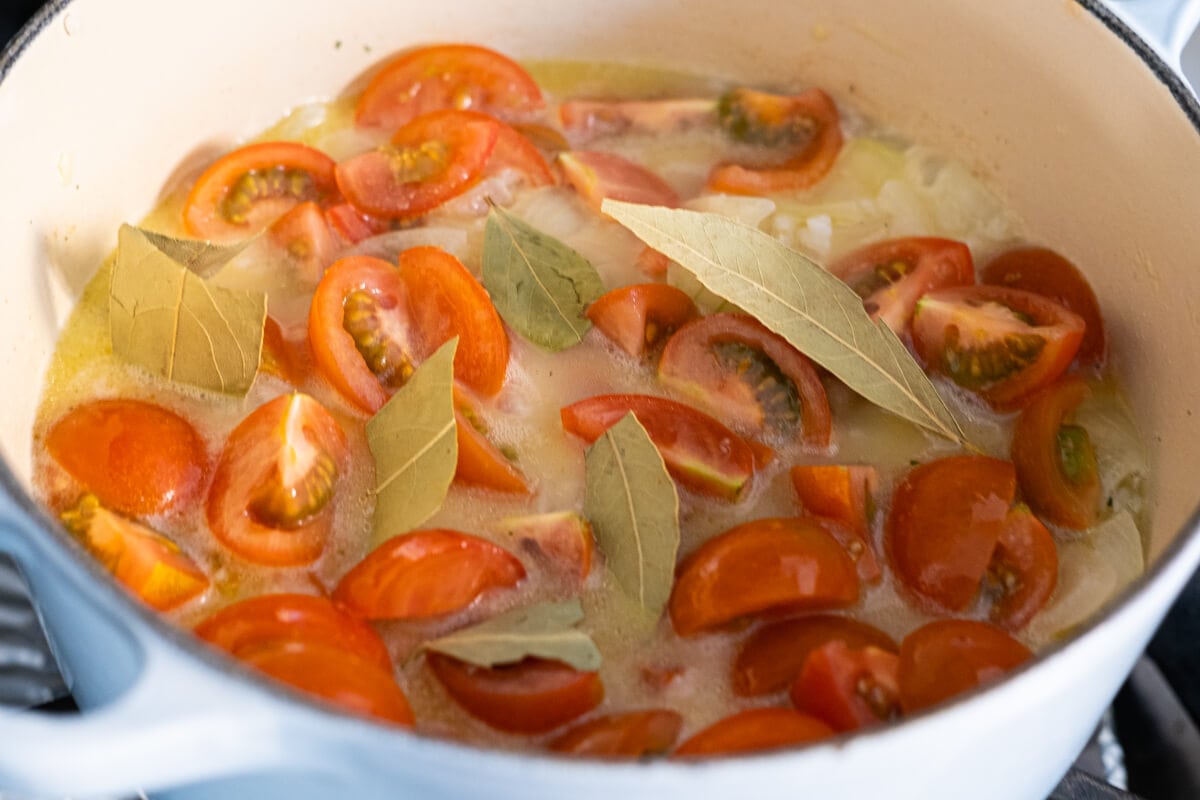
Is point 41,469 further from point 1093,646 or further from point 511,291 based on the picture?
point 1093,646

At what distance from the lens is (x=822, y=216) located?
5.12ft

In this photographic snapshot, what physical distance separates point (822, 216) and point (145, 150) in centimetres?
→ 89

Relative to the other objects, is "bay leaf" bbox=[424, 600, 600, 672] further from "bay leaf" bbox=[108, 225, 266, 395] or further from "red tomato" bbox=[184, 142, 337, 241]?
"red tomato" bbox=[184, 142, 337, 241]

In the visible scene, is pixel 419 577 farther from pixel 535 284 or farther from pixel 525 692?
pixel 535 284

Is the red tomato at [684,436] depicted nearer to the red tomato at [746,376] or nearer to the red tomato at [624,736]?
the red tomato at [746,376]

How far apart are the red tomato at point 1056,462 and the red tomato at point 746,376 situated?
22 centimetres

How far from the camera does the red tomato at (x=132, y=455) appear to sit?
3.96 feet

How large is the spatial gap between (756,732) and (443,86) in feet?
3.48

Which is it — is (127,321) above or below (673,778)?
below

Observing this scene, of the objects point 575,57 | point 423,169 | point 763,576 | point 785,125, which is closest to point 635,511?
point 763,576

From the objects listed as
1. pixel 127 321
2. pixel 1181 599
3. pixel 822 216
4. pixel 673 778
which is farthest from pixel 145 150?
pixel 1181 599

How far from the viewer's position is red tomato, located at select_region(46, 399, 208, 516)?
3.96ft

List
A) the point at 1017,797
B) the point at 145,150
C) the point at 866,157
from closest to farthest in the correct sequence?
1. the point at 1017,797
2. the point at 145,150
3. the point at 866,157

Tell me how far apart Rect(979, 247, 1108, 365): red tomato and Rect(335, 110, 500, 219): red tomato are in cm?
68
